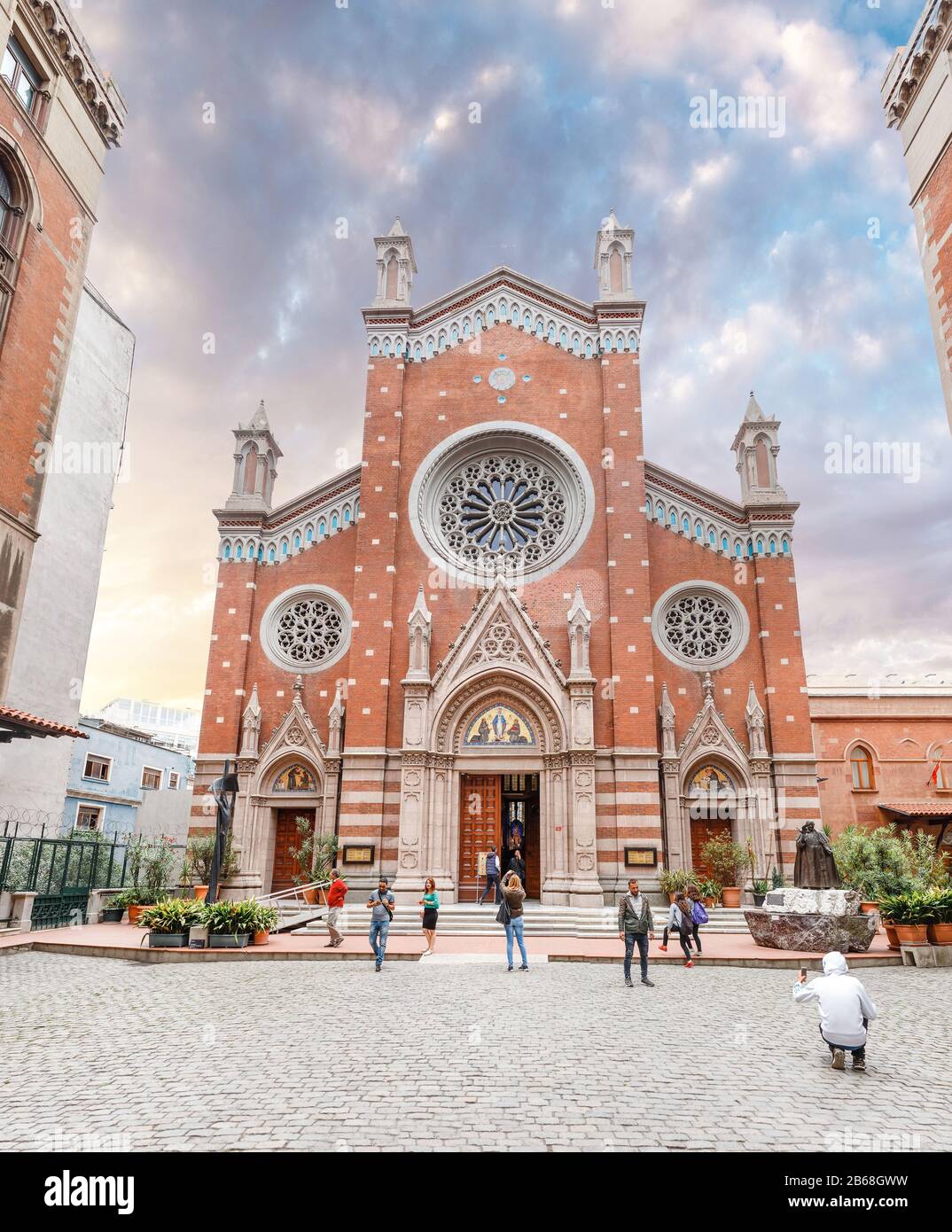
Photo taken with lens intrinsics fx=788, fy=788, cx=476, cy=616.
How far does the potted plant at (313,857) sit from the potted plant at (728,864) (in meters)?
12.8

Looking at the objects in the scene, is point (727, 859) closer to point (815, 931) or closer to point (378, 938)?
point (815, 931)

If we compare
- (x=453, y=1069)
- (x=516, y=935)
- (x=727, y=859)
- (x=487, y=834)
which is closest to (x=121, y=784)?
(x=487, y=834)

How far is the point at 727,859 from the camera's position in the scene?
26516 millimetres

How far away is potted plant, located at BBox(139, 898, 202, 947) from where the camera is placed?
17.9 metres

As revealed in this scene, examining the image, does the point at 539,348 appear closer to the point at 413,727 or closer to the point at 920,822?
the point at 413,727

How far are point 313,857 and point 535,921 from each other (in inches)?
316

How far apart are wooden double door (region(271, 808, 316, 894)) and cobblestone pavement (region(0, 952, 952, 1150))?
14897mm

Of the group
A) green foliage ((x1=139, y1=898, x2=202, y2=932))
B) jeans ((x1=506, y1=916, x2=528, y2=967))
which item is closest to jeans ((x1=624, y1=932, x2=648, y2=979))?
jeans ((x1=506, y1=916, x2=528, y2=967))

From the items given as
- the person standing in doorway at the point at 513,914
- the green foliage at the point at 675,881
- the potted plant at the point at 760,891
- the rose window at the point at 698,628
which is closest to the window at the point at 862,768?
the rose window at the point at 698,628

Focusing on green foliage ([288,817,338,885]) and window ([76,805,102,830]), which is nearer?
green foliage ([288,817,338,885])

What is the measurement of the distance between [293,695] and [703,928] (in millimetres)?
16398

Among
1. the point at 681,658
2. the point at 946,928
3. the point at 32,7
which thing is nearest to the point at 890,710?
the point at 681,658

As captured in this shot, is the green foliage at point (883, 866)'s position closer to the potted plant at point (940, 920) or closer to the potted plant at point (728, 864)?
the potted plant at point (728, 864)

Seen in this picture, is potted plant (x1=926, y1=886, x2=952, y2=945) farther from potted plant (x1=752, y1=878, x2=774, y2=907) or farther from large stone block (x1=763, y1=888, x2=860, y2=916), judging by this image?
potted plant (x1=752, y1=878, x2=774, y2=907)
